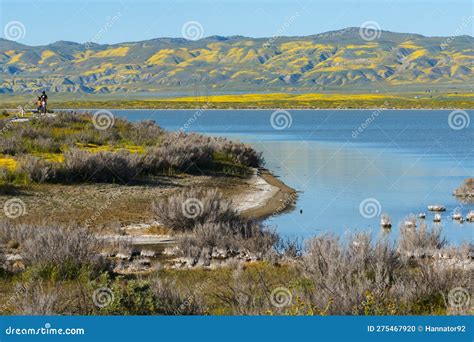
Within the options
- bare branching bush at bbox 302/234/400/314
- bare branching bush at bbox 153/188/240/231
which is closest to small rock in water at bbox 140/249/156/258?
bare branching bush at bbox 153/188/240/231

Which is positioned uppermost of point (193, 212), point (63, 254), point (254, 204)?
point (193, 212)

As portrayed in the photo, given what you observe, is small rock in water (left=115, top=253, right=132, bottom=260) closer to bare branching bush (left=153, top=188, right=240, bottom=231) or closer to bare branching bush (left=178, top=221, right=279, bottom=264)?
bare branching bush (left=178, top=221, right=279, bottom=264)

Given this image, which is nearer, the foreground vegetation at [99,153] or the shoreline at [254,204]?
the shoreline at [254,204]

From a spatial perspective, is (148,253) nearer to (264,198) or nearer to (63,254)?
(63,254)

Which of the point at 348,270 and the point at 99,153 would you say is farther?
the point at 99,153

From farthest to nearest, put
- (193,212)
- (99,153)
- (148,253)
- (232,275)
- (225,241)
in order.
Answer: (99,153)
(193,212)
(225,241)
(148,253)
(232,275)

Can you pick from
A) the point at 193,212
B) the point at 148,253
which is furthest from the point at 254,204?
the point at 148,253

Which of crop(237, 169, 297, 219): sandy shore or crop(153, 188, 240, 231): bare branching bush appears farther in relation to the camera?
crop(237, 169, 297, 219): sandy shore

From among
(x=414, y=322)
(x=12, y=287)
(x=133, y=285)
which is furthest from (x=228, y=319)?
(x=12, y=287)

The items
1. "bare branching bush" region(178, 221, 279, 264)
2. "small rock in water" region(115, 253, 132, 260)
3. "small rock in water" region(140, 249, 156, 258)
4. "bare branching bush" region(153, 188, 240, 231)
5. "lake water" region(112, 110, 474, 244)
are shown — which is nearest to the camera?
"small rock in water" region(115, 253, 132, 260)

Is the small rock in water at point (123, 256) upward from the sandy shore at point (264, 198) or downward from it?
downward

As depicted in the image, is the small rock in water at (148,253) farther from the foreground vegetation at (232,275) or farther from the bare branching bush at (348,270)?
the bare branching bush at (348,270)

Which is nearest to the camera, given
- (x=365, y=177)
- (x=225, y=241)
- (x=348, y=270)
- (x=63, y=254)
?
(x=348, y=270)

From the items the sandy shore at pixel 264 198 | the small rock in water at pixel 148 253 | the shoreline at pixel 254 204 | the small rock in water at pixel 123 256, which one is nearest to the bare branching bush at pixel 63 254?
the small rock in water at pixel 123 256
